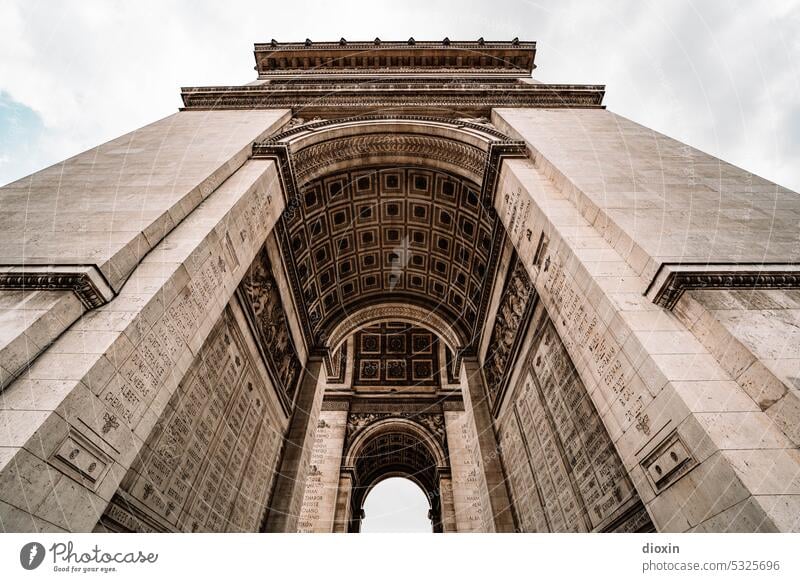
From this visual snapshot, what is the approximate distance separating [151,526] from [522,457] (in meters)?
6.89

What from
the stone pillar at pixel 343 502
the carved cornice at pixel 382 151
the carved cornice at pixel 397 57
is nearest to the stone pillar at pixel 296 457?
the carved cornice at pixel 382 151

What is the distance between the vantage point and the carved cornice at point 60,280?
366cm

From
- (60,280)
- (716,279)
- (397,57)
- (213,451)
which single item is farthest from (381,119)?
(213,451)

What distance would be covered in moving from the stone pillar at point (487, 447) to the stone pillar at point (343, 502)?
26.6ft

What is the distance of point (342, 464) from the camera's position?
1552cm

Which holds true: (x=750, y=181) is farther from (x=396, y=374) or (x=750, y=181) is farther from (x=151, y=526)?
(x=396, y=374)

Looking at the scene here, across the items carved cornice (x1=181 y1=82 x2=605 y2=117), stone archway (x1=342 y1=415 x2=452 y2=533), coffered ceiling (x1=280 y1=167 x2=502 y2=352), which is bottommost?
stone archway (x1=342 y1=415 x2=452 y2=533)

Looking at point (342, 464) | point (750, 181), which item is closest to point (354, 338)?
point (342, 464)

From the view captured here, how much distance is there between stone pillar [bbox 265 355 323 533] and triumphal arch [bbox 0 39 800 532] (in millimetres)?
59

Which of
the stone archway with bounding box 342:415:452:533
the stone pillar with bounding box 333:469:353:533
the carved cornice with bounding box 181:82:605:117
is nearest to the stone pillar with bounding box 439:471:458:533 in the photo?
the stone archway with bounding box 342:415:452:533

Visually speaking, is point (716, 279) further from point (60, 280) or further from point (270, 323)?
point (270, 323)

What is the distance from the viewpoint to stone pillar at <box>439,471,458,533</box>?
1311 centimetres

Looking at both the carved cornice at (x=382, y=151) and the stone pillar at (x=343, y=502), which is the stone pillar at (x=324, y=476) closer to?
the stone pillar at (x=343, y=502)

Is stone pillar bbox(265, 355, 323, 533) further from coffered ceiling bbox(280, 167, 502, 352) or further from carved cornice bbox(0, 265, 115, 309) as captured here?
carved cornice bbox(0, 265, 115, 309)
